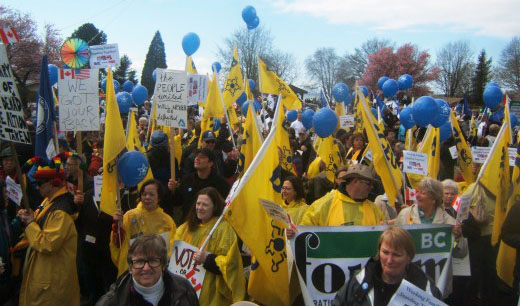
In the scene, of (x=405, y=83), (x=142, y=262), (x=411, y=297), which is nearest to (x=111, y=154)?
(x=142, y=262)

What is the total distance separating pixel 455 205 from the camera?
16.7 feet

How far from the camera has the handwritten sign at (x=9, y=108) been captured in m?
4.83

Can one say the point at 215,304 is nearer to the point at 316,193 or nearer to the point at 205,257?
the point at 205,257

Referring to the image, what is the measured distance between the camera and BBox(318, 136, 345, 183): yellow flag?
7.89 meters

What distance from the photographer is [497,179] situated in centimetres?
529

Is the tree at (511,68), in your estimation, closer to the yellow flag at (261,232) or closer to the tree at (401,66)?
the tree at (401,66)

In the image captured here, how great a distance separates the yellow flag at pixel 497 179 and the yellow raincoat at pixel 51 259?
4217 mm

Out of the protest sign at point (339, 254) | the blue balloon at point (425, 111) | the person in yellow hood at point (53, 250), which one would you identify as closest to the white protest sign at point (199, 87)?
the blue balloon at point (425, 111)

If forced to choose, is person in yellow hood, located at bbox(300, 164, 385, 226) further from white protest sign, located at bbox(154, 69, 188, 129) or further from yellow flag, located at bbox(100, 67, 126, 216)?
white protest sign, located at bbox(154, 69, 188, 129)

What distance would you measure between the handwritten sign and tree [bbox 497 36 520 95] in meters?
56.6

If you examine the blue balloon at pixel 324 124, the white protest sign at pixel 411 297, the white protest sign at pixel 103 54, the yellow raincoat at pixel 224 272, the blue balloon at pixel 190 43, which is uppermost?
the blue balloon at pixel 190 43

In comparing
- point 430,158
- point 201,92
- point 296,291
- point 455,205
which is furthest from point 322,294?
point 201,92

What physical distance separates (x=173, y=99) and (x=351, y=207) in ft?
11.2

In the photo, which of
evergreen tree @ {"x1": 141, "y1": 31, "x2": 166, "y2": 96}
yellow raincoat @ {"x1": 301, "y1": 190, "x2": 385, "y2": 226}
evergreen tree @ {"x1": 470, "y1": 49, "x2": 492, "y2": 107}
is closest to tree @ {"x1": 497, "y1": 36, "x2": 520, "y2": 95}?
evergreen tree @ {"x1": 470, "y1": 49, "x2": 492, "y2": 107}
